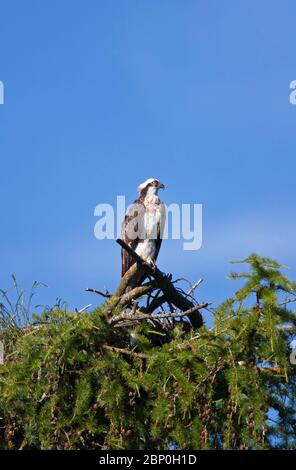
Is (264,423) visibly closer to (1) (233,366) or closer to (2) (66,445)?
(1) (233,366)

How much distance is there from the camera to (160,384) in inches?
334

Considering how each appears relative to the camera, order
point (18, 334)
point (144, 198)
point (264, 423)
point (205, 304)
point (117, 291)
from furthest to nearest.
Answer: point (144, 198) → point (117, 291) → point (18, 334) → point (205, 304) → point (264, 423)

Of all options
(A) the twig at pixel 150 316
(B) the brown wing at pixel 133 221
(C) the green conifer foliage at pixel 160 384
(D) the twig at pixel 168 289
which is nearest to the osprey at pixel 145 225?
(B) the brown wing at pixel 133 221

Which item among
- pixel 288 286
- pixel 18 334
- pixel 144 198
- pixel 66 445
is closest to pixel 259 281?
pixel 288 286


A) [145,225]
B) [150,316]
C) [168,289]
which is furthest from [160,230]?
[150,316]

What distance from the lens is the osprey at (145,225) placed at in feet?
44.2

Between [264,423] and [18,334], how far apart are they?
2.63 meters

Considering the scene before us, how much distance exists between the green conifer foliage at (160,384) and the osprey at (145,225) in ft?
15.0

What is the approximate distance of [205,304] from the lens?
363 inches

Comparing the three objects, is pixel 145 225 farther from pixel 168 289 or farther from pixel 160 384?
pixel 160 384

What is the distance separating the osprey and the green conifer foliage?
179 inches

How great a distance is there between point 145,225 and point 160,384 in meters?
5.19

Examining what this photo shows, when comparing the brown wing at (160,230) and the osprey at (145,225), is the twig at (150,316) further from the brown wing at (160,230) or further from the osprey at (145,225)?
the brown wing at (160,230)

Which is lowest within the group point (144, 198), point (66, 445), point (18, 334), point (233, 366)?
point (66, 445)
